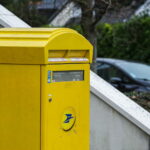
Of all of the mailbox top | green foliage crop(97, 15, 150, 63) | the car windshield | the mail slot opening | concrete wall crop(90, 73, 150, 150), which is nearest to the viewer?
the mailbox top

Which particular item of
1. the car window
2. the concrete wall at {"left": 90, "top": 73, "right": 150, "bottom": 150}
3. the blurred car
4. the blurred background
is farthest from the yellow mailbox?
the car window

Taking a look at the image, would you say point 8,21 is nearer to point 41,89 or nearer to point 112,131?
point 112,131

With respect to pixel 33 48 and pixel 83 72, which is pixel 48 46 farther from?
pixel 83 72

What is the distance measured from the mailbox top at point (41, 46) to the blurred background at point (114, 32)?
278 centimetres

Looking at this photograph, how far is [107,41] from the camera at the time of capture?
19359 millimetres

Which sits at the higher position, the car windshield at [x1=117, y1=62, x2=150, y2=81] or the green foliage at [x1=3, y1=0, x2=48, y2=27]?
the green foliage at [x1=3, y1=0, x2=48, y2=27]

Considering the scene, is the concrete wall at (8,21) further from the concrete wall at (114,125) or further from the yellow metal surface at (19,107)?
the yellow metal surface at (19,107)

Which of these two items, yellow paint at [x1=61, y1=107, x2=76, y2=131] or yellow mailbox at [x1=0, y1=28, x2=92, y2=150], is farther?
yellow paint at [x1=61, y1=107, x2=76, y2=131]

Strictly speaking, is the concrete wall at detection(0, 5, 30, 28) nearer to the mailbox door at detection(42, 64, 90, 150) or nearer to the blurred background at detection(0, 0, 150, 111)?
the blurred background at detection(0, 0, 150, 111)

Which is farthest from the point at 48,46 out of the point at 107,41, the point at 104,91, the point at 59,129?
the point at 107,41

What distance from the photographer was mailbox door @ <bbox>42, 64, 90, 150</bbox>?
3854 millimetres

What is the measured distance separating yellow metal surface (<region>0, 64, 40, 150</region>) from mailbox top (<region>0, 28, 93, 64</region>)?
0.08m

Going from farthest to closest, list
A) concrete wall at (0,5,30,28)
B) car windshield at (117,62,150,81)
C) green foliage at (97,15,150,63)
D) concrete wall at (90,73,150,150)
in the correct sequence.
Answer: green foliage at (97,15,150,63) → car windshield at (117,62,150,81) → concrete wall at (0,5,30,28) → concrete wall at (90,73,150,150)

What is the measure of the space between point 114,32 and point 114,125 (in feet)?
40.9
